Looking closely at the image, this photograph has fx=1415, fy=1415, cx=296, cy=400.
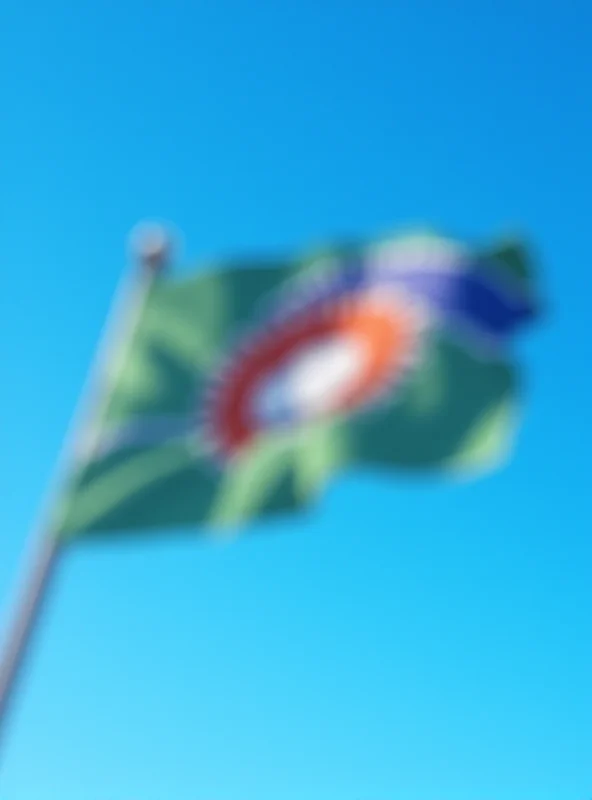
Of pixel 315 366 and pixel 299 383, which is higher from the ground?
pixel 315 366

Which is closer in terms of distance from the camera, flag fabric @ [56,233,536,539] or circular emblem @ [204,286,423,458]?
flag fabric @ [56,233,536,539]

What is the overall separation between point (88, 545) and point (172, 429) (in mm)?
1026

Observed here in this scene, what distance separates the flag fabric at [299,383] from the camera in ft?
27.0

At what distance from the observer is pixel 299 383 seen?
9.18 meters

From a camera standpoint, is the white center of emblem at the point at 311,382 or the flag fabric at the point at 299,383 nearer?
the flag fabric at the point at 299,383

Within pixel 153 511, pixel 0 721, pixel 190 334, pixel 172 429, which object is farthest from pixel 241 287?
pixel 0 721

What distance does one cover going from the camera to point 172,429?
356 inches

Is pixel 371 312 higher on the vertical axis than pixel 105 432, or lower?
higher

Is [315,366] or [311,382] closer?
[311,382]

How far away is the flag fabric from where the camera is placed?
8.22m

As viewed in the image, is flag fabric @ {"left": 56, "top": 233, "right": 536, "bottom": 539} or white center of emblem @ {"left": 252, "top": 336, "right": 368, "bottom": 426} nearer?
flag fabric @ {"left": 56, "top": 233, "right": 536, "bottom": 539}

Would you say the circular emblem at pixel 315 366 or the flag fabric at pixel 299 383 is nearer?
the flag fabric at pixel 299 383

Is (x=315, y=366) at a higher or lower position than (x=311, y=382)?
higher

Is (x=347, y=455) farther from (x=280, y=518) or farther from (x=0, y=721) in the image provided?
(x=0, y=721)
